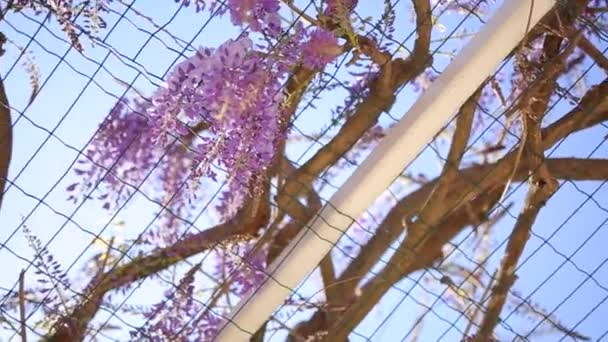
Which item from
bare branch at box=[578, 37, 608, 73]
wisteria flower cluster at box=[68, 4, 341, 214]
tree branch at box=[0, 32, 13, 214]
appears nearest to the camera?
wisteria flower cluster at box=[68, 4, 341, 214]

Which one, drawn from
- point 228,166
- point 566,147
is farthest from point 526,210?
point 228,166

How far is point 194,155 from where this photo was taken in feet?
4.75

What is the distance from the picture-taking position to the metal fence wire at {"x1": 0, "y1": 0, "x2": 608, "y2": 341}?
143 centimetres

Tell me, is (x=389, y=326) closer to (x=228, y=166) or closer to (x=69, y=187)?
(x=228, y=166)

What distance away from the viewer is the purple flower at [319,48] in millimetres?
1454

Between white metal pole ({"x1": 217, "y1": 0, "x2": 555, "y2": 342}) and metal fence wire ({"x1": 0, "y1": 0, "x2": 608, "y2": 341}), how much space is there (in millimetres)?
21

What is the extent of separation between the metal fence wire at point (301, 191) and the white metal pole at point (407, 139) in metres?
0.02

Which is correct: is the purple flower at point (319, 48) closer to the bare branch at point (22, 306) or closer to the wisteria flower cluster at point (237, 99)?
the wisteria flower cluster at point (237, 99)

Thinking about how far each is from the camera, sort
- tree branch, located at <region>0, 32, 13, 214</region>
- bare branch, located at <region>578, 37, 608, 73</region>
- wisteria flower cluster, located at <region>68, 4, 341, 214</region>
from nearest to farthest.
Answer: wisteria flower cluster, located at <region>68, 4, 341, 214</region> < tree branch, located at <region>0, 32, 13, 214</region> < bare branch, located at <region>578, 37, 608, 73</region>

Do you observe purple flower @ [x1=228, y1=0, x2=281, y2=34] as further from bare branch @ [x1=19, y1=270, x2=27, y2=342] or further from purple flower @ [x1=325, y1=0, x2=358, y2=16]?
bare branch @ [x1=19, y1=270, x2=27, y2=342]

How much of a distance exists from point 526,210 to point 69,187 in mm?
758

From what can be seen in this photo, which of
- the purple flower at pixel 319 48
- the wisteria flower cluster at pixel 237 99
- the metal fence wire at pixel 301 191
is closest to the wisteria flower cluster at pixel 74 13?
the metal fence wire at pixel 301 191

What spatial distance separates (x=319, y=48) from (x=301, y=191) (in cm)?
30

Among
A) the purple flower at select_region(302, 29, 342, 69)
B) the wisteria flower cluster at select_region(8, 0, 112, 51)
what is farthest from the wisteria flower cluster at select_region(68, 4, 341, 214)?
the wisteria flower cluster at select_region(8, 0, 112, 51)
